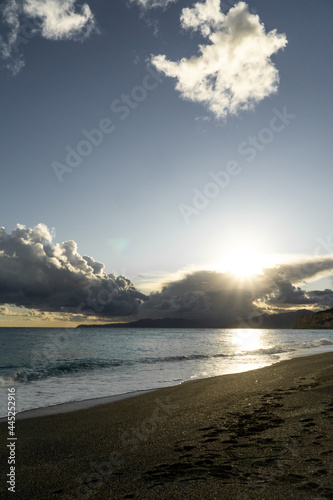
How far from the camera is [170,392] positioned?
14086 millimetres

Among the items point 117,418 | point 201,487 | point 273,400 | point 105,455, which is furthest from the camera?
point 273,400

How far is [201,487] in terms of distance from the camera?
14.6ft


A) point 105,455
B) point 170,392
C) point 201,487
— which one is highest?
point 201,487

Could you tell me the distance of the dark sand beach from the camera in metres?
4.52

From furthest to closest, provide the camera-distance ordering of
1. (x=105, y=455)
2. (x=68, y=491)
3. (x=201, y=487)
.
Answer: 1. (x=105, y=455)
2. (x=68, y=491)
3. (x=201, y=487)

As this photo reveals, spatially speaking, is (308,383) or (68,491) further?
(308,383)

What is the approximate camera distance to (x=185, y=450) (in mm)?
6195

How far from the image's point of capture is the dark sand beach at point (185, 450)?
4516 millimetres

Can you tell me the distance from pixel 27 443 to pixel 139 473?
152 inches

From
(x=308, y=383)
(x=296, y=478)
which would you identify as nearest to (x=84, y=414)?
(x=296, y=478)

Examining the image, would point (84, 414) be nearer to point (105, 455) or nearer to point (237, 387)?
point (105, 455)

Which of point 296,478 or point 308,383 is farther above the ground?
point 296,478

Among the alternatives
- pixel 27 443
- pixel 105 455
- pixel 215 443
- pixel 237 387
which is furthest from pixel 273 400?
pixel 27 443

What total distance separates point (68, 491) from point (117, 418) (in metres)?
5.39
